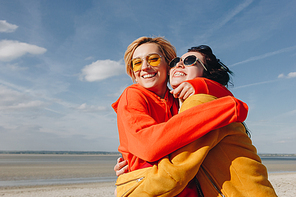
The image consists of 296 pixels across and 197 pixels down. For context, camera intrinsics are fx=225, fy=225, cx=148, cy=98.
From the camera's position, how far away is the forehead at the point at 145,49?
2611mm

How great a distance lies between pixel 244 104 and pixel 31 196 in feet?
41.5

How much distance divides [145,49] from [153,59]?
0.55 ft

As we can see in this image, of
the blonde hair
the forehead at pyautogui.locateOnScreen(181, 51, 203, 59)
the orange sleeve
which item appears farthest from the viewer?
the blonde hair

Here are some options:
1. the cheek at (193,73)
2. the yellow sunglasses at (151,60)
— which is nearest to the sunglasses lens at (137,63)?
the yellow sunglasses at (151,60)

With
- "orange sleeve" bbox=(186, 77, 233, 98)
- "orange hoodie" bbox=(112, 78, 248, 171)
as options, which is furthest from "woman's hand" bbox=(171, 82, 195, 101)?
"orange hoodie" bbox=(112, 78, 248, 171)

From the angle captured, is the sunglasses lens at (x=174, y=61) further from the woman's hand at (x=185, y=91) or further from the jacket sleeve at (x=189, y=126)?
the jacket sleeve at (x=189, y=126)

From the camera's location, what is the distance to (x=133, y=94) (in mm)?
2158

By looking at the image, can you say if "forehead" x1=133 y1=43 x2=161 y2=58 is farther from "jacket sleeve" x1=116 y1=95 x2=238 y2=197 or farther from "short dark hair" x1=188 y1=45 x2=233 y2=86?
"jacket sleeve" x1=116 y1=95 x2=238 y2=197

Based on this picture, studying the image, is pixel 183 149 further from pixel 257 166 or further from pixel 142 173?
pixel 257 166

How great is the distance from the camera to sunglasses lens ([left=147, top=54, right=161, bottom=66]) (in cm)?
256

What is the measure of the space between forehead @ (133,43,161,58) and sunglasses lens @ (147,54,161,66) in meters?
0.06

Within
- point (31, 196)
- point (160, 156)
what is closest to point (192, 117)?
point (160, 156)

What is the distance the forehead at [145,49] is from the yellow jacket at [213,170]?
3.59 ft

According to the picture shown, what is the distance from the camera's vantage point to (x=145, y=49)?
2629 millimetres
